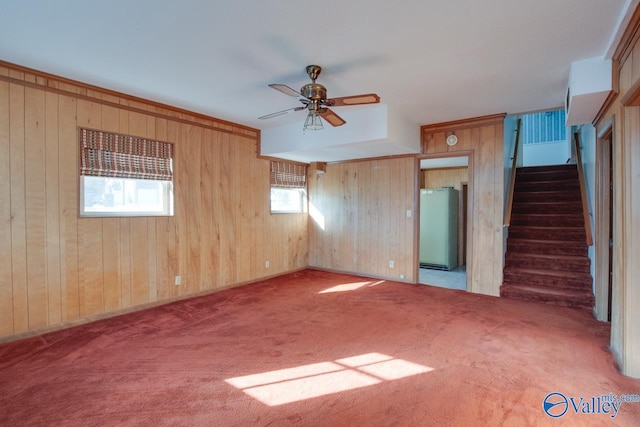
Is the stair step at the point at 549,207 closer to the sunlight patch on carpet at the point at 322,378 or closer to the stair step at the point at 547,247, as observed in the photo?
the stair step at the point at 547,247

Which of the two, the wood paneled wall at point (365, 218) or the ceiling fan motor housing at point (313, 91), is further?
the wood paneled wall at point (365, 218)

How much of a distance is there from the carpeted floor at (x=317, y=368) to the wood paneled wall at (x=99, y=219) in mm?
355

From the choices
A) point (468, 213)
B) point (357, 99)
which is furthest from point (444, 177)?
point (357, 99)

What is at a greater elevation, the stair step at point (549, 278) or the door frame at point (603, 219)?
the door frame at point (603, 219)

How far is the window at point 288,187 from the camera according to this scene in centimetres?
566

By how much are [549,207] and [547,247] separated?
3.00 ft

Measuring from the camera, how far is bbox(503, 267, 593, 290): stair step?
407cm

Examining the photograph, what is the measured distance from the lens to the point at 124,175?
3.67 m

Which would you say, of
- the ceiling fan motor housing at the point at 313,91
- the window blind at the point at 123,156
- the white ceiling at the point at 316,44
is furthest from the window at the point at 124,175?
the ceiling fan motor housing at the point at 313,91

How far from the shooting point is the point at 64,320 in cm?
322

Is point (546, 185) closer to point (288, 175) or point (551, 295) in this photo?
point (551, 295)

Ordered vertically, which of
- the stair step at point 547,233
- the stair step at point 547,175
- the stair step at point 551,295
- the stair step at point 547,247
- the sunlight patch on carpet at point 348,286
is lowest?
the sunlight patch on carpet at point 348,286

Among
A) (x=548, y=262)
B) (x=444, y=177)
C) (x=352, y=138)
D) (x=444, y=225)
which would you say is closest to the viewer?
(x=352, y=138)

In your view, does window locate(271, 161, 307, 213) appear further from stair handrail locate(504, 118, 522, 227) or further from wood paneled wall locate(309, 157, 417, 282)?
stair handrail locate(504, 118, 522, 227)
